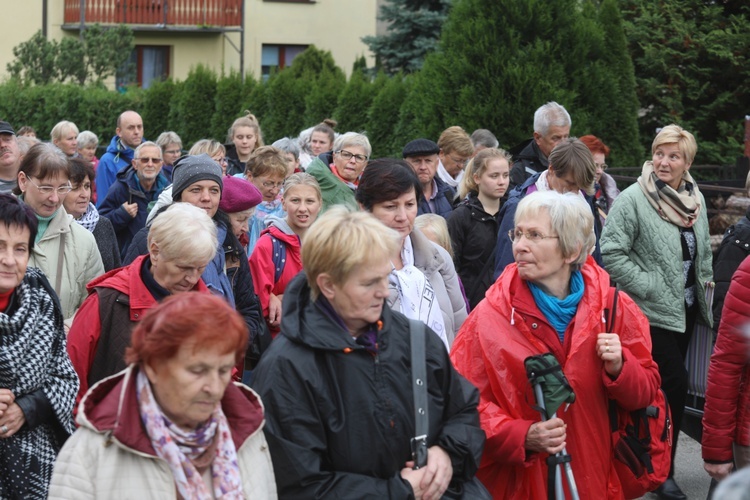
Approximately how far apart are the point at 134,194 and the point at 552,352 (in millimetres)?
6416

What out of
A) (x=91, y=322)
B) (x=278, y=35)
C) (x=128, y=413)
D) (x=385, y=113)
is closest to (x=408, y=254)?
(x=91, y=322)

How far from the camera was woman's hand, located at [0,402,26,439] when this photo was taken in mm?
4137

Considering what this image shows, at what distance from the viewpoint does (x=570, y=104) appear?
12508 millimetres

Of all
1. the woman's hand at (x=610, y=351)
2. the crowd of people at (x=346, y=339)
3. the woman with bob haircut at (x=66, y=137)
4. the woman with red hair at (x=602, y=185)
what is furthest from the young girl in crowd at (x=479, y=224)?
the woman with bob haircut at (x=66, y=137)

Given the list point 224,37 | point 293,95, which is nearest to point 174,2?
point 224,37

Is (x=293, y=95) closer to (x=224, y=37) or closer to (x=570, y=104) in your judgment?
(x=570, y=104)

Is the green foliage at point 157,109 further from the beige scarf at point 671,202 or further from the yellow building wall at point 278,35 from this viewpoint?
the beige scarf at point 671,202

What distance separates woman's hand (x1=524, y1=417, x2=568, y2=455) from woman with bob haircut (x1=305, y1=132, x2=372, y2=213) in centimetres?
405

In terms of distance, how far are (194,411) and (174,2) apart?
3421cm

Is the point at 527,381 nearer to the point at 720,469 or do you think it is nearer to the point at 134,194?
the point at 720,469

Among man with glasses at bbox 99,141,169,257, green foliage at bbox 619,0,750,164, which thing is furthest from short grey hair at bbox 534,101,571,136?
green foliage at bbox 619,0,750,164

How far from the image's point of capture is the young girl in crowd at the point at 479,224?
25.9 feet

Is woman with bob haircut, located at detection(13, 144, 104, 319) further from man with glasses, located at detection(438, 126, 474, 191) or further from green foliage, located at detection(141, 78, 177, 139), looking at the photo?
green foliage, located at detection(141, 78, 177, 139)

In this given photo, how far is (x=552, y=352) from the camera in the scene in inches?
183
